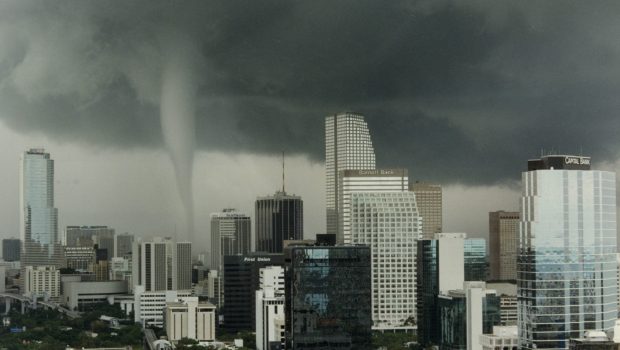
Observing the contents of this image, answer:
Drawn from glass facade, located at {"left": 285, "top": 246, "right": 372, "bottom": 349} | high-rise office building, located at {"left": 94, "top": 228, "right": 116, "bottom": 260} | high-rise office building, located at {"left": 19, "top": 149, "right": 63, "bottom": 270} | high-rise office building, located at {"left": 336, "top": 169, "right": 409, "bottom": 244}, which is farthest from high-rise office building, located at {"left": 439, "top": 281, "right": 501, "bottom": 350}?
high-rise office building, located at {"left": 94, "top": 228, "right": 116, "bottom": 260}

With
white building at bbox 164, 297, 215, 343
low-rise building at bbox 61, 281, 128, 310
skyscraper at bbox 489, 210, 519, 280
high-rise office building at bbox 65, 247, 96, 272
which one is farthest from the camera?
high-rise office building at bbox 65, 247, 96, 272

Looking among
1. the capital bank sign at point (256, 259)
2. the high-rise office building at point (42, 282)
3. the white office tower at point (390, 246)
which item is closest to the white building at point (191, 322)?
the capital bank sign at point (256, 259)

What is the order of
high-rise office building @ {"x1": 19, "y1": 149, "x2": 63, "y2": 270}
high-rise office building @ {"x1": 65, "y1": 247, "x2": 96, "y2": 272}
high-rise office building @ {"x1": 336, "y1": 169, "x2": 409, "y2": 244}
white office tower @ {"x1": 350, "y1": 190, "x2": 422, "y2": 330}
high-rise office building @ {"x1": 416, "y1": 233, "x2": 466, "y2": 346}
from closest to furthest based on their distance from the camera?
high-rise office building @ {"x1": 416, "y1": 233, "x2": 466, "y2": 346} < high-rise office building @ {"x1": 19, "y1": 149, "x2": 63, "y2": 270} < white office tower @ {"x1": 350, "y1": 190, "x2": 422, "y2": 330} < high-rise office building @ {"x1": 336, "y1": 169, "x2": 409, "y2": 244} < high-rise office building @ {"x1": 65, "y1": 247, "x2": 96, "y2": 272}

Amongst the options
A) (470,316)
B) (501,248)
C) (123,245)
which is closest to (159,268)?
(123,245)

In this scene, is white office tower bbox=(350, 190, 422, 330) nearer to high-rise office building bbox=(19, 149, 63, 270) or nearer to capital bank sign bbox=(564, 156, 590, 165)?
high-rise office building bbox=(19, 149, 63, 270)

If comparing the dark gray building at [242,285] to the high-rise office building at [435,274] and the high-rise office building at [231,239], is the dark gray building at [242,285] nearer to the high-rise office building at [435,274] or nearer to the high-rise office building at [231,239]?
the high-rise office building at [231,239]
